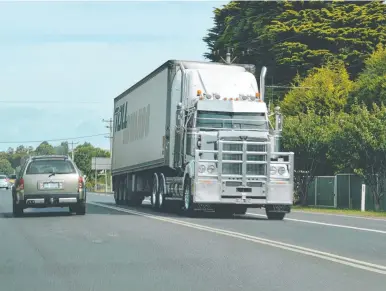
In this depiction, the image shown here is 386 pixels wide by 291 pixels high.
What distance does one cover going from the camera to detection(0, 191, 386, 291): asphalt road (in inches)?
377

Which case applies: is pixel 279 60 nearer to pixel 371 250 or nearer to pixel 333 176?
pixel 333 176

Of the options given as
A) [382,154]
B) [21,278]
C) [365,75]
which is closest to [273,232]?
[21,278]

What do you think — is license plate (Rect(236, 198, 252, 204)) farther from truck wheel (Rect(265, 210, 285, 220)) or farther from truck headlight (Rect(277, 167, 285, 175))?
truck wheel (Rect(265, 210, 285, 220))

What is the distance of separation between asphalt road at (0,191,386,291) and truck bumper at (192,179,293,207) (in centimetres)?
196

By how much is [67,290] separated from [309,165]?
32009 millimetres

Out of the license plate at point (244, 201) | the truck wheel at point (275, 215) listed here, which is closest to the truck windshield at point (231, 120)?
the license plate at point (244, 201)

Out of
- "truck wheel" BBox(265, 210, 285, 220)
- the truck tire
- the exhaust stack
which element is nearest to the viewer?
"truck wheel" BBox(265, 210, 285, 220)

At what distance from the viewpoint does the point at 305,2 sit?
55.5m

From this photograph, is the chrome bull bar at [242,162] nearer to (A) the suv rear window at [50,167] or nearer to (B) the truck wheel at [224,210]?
(B) the truck wheel at [224,210]

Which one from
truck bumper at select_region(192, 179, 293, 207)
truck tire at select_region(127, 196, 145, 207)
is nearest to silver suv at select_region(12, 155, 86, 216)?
truck bumper at select_region(192, 179, 293, 207)

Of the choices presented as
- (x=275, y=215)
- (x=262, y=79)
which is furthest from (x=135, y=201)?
(x=262, y=79)

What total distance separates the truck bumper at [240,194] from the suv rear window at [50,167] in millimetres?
3431

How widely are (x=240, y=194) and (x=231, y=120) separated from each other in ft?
7.64

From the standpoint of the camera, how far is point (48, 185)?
70.5ft
